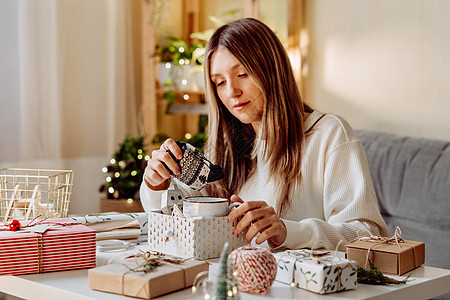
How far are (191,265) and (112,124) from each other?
2.35m

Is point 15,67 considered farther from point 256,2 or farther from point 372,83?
point 372,83

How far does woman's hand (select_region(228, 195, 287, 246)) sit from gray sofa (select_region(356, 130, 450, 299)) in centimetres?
130

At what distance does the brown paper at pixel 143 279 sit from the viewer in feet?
3.00

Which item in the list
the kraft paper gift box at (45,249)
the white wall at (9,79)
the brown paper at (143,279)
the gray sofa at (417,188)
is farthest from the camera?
the white wall at (9,79)

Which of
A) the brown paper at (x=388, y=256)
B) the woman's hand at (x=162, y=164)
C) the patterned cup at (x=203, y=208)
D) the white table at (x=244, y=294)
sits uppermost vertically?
the woman's hand at (x=162, y=164)

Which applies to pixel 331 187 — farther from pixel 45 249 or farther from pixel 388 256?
pixel 45 249

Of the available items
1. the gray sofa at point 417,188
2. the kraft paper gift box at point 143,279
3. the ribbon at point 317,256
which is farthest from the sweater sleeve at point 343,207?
the gray sofa at point 417,188

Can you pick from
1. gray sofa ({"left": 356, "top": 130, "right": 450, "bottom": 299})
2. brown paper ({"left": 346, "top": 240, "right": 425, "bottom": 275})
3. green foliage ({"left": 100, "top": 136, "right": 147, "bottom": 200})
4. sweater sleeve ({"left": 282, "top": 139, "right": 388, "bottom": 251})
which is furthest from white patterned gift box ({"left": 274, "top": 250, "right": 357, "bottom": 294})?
green foliage ({"left": 100, "top": 136, "right": 147, "bottom": 200})

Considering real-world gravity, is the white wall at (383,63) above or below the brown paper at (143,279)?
above

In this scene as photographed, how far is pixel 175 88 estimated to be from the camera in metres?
3.40

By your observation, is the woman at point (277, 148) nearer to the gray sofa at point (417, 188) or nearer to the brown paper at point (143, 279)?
the brown paper at point (143, 279)

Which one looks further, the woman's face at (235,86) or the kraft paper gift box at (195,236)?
the woman's face at (235,86)

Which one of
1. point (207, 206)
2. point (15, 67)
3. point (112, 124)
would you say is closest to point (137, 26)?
point (112, 124)

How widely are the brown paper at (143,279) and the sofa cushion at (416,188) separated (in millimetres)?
1592
